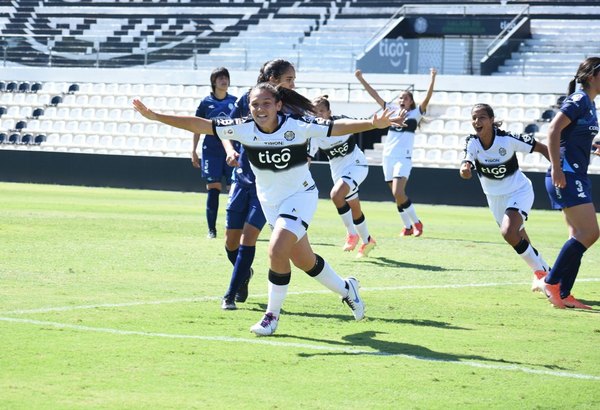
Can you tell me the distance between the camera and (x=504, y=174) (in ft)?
37.4

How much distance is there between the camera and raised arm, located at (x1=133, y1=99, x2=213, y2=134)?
8.00 m

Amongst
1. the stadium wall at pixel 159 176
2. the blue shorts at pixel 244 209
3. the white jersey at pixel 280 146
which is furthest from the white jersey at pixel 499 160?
the stadium wall at pixel 159 176

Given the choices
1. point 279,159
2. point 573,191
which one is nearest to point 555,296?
point 573,191

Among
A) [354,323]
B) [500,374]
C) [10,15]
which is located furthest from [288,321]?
[10,15]

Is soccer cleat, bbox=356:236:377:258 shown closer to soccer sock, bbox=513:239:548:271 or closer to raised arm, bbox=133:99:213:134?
soccer sock, bbox=513:239:548:271

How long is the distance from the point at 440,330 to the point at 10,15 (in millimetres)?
38540

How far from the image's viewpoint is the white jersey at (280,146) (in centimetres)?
815

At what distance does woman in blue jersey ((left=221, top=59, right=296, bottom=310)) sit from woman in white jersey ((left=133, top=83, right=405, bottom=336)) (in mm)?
605

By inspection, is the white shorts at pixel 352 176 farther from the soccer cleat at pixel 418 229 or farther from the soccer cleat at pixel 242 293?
the soccer cleat at pixel 242 293

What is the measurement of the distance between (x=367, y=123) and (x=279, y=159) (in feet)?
2.34

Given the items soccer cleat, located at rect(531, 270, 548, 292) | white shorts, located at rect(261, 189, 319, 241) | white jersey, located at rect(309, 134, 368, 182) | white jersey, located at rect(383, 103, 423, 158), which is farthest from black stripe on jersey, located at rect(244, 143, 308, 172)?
white jersey, located at rect(383, 103, 423, 158)

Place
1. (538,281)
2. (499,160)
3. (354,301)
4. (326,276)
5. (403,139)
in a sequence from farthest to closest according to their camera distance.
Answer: (403,139) < (499,160) < (538,281) < (354,301) < (326,276)

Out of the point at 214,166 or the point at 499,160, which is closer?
the point at 499,160

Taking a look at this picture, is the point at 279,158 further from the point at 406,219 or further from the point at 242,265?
the point at 406,219
